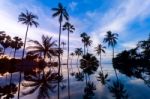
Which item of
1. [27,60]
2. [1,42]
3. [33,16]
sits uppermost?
[33,16]

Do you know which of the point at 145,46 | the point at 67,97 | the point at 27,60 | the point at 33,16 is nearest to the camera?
the point at 145,46

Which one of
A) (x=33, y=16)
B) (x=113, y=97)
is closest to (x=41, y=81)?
(x=113, y=97)

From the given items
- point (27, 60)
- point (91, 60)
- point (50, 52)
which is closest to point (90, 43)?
point (91, 60)

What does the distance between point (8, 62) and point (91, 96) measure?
4544cm

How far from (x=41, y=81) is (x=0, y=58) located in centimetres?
4305

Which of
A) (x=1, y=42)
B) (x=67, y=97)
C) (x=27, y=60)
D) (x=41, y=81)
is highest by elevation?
(x=1, y=42)

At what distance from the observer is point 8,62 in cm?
7462

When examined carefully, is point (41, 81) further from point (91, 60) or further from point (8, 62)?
point (91, 60)

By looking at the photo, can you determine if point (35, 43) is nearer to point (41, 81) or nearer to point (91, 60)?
point (41, 81)

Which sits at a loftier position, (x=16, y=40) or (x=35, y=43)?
(x=16, y=40)

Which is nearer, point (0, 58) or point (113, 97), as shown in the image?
point (113, 97)

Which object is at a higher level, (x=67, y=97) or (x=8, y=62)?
(x=8, y=62)

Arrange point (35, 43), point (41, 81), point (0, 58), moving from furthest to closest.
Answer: point (0, 58) → point (35, 43) → point (41, 81)

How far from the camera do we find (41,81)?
3500 centimetres
